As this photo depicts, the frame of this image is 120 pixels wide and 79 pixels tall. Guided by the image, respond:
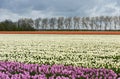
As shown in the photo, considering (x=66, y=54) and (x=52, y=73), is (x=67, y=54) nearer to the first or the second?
(x=66, y=54)

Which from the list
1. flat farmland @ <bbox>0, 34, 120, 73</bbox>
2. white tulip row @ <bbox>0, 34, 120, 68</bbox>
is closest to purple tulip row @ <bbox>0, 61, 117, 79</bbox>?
flat farmland @ <bbox>0, 34, 120, 73</bbox>

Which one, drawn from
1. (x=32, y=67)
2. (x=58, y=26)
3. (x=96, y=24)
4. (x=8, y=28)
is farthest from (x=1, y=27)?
(x=32, y=67)

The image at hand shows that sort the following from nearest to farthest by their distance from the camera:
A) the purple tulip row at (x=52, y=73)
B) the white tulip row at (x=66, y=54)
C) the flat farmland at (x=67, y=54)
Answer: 1. the purple tulip row at (x=52, y=73)
2. the flat farmland at (x=67, y=54)
3. the white tulip row at (x=66, y=54)

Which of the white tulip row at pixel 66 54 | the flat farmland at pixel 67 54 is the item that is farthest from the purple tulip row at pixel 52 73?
the white tulip row at pixel 66 54

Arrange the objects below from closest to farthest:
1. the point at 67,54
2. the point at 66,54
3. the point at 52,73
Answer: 1. the point at 52,73
2. the point at 67,54
3. the point at 66,54

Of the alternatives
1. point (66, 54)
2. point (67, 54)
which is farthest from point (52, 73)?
point (66, 54)

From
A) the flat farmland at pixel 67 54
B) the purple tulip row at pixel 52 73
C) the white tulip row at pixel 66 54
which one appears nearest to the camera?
the purple tulip row at pixel 52 73

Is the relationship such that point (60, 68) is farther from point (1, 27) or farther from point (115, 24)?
point (115, 24)

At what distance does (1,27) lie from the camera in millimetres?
109562

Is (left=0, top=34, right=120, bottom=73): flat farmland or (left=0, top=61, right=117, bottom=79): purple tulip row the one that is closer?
(left=0, top=61, right=117, bottom=79): purple tulip row

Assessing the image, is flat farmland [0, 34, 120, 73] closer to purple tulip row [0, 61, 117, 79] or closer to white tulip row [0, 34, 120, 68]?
white tulip row [0, 34, 120, 68]

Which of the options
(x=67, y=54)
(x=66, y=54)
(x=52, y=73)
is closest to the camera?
(x=52, y=73)

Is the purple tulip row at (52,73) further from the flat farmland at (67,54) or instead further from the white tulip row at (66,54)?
the white tulip row at (66,54)

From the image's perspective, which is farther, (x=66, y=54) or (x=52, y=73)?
(x=66, y=54)
